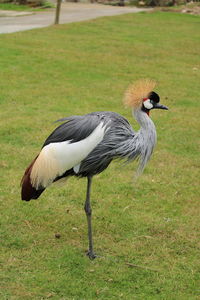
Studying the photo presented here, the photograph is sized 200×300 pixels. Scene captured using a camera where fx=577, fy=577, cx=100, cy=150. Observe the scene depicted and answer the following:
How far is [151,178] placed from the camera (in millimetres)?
6293

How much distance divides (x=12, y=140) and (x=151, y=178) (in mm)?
1933

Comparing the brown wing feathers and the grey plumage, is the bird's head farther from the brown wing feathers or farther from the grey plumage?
the brown wing feathers

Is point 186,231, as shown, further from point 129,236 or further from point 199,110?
point 199,110

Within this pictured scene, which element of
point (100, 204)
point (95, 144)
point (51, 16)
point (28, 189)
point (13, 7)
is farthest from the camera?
point (13, 7)

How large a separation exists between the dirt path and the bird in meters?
11.8

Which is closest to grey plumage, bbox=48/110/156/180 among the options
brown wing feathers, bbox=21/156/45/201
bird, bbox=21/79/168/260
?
bird, bbox=21/79/168/260

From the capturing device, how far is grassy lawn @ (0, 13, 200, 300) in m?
4.30

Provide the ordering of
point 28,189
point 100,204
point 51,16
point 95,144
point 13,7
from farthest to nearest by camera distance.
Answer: point 13,7, point 51,16, point 100,204, point 28,189, point 95,144

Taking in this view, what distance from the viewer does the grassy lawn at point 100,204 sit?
430 cm

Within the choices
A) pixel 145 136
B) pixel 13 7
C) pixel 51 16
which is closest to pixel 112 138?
pixel 145 136

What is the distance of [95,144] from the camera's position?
4418mm

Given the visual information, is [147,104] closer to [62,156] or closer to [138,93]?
[138,93]

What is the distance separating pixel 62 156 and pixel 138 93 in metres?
0.77

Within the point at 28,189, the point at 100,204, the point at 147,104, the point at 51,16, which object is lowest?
the point at 51,16
